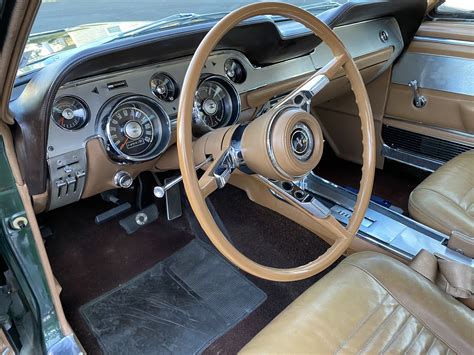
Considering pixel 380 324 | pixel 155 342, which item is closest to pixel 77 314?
pixel 155 342

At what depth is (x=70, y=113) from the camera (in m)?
1.26

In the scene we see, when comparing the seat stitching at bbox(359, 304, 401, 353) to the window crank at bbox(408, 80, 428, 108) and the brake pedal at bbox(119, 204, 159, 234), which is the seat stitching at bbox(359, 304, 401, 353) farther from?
the window crank at bbox(408, 80, 428, 108)

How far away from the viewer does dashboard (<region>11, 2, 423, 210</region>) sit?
45.7 inches

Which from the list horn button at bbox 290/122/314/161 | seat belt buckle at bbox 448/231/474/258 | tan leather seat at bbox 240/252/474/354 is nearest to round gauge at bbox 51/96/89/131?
horn button at bbox 290/122/314/161

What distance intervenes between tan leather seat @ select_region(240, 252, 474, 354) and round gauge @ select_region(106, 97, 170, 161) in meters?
A: 0.69

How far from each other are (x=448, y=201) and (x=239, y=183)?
30.9 inches

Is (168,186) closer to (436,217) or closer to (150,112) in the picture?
(150,112)

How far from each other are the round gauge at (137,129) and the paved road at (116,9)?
307mm

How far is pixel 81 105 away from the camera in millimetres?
1277

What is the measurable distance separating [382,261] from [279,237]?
841 mm

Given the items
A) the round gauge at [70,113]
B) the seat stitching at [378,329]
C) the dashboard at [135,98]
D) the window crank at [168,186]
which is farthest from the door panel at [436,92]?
the round gauge at [70,113]

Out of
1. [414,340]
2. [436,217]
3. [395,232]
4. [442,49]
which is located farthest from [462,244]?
[442,49]

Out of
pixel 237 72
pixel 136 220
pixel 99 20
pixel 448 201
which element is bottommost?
pixel 136 220

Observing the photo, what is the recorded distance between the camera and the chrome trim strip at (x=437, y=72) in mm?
1917
